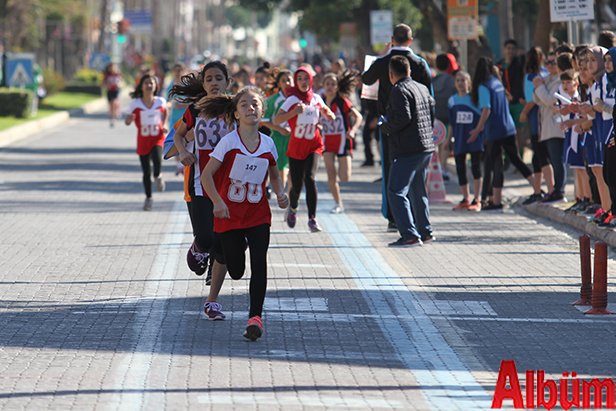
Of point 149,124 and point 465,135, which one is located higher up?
point 149,124

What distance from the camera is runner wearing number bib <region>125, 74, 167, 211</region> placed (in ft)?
44.2

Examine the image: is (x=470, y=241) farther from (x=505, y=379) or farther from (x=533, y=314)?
(x=505, y=379)

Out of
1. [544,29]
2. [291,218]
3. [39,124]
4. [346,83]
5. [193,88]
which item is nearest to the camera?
[193,88]

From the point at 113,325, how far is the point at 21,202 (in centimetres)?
780

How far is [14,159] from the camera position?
21.0 metres

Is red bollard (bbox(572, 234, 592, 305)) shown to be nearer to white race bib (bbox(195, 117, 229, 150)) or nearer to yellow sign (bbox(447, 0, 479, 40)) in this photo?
white race bib (bbox(195, 117, 229, 150))

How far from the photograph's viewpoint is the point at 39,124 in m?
30.4

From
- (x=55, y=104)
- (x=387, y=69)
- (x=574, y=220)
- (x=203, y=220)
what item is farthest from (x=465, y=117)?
(x=55, y=104)

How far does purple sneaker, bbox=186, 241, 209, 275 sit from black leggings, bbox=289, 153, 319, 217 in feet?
11.2

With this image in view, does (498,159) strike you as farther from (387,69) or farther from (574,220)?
(387,69)

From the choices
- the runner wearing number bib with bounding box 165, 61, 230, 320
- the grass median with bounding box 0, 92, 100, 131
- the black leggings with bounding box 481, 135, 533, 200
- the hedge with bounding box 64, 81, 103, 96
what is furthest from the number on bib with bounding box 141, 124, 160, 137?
the hedge with bounding box 64, 81, 103, 96

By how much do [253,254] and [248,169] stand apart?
1.86ft

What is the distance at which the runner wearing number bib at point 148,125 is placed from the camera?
13484 millimetres

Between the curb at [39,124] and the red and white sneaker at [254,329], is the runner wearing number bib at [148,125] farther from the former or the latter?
the curb at [39,124]
